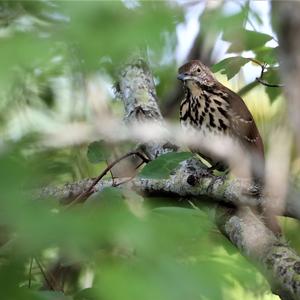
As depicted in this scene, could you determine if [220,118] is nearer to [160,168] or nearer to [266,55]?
[266,55]

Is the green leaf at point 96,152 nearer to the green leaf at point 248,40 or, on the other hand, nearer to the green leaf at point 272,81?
the green leaf at point 248,40

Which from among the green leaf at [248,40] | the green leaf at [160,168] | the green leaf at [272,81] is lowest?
the green leaf at [272,81]

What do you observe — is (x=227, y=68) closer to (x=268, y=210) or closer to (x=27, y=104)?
(x=268, y=210)

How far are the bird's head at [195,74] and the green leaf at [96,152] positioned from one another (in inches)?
58.7

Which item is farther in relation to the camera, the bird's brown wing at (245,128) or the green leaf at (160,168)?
the bird's brown wing at (245,128)

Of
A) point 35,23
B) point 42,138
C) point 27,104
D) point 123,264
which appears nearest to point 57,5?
point 35,23

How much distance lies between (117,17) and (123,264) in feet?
1.01

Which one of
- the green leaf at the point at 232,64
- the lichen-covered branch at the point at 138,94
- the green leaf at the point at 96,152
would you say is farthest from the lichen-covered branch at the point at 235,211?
the green leaf at the point at 232,64

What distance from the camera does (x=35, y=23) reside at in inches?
33.2

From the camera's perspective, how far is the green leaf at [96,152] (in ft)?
8.34

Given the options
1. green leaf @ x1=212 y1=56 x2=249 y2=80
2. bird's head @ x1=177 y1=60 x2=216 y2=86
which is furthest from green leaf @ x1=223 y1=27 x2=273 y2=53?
bird's head @ x1=177 y1=60 x2=216 y2=86

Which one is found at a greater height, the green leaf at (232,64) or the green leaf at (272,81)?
the green leaf at (232,64)

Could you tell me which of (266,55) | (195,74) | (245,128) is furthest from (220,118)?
(266,55)

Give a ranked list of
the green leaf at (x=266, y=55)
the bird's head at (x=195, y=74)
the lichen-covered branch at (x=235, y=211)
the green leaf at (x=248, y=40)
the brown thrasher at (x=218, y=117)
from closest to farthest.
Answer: the green leaf at (x=248, y=40)
the lichen-covered branch at (x=235, y=211)
the green leaf at (x=266, y=55)
the brown thrasher at (x=218, y=117)
the bird's head at (x=195, y=74)
